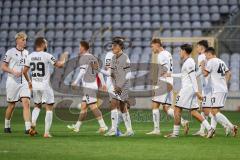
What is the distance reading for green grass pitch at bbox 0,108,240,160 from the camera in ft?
35.7

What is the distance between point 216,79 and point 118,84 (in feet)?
7.29

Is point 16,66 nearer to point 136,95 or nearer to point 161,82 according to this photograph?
point 161,82

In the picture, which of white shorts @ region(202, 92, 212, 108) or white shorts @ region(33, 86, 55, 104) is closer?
white shorts @ region(33, 86, 55, 104)

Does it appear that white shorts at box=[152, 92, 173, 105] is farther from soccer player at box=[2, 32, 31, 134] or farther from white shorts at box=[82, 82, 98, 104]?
soccer player at box=[2, 32, 31, 134]

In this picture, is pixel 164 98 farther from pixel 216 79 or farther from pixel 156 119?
pixel 216 79

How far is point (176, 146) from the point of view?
41.3 ft

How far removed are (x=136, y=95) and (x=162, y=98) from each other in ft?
36.4

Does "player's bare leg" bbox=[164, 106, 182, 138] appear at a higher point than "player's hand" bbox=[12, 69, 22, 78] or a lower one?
lower

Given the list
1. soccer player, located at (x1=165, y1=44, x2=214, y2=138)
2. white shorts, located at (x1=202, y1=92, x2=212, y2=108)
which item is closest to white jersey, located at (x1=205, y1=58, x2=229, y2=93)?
white shorts, located at (x1=202, y1=92, x2=212, y2=108)

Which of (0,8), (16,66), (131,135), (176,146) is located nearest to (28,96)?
(16,66)

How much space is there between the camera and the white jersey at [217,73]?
15148mm

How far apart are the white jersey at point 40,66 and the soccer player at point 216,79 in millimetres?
3466

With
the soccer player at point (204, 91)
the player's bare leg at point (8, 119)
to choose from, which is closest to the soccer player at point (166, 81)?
the soccer player at point (204, 91)

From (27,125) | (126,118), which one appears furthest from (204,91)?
(27,125)
